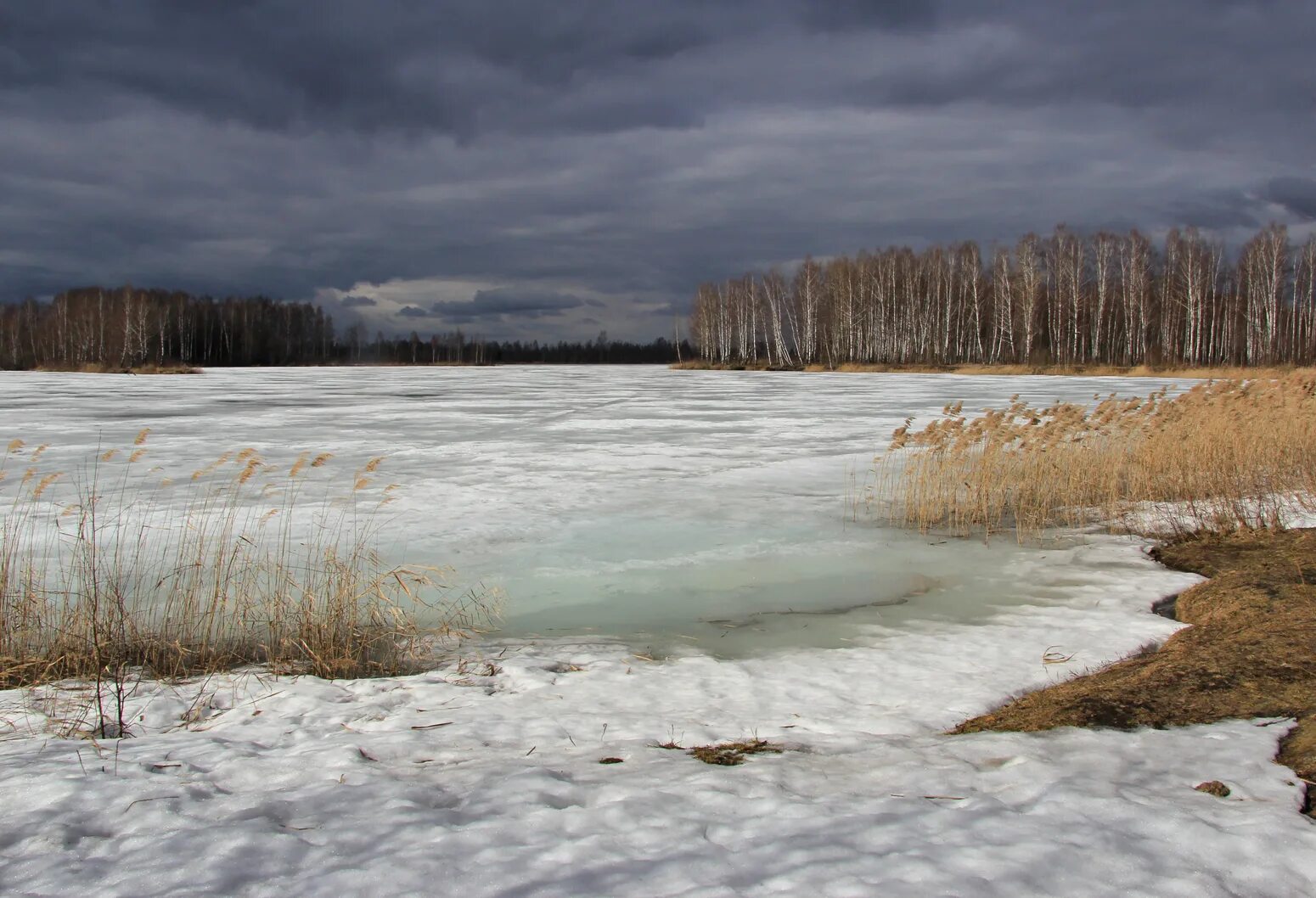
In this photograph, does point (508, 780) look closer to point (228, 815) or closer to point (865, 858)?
point (228, 815)

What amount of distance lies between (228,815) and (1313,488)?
11149 millimetres

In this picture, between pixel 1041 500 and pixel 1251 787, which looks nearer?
pixel 1251 787

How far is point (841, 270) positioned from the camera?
60500 millimetres

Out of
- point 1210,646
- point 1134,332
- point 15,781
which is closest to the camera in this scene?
point 15,781

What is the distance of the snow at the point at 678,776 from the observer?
2.38 meters

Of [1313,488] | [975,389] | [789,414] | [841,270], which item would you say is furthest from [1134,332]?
[1313,488]

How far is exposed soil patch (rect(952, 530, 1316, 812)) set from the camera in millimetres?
3625

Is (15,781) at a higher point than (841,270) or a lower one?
lower

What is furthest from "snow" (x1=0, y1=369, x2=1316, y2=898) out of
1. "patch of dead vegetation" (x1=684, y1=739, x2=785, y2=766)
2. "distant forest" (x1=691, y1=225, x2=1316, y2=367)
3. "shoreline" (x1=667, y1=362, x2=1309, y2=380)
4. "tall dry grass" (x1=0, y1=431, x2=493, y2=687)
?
"distant forest" (x1=691, y1=225, x2=1316, y2=367)

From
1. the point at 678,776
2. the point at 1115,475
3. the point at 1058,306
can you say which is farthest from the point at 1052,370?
the point at 678,776

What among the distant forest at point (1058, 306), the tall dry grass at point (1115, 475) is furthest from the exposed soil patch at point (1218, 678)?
the distant forest at point (1058, 306)

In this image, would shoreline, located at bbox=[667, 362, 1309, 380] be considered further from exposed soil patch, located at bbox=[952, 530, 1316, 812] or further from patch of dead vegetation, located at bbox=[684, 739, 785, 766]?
patch of dead vegetation, located at bbox=[684, 739, 785, 766]

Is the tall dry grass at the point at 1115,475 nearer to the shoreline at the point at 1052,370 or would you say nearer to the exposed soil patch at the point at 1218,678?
the exposed soil patch at the point at 1218,678

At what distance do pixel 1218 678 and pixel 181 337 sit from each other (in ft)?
287
